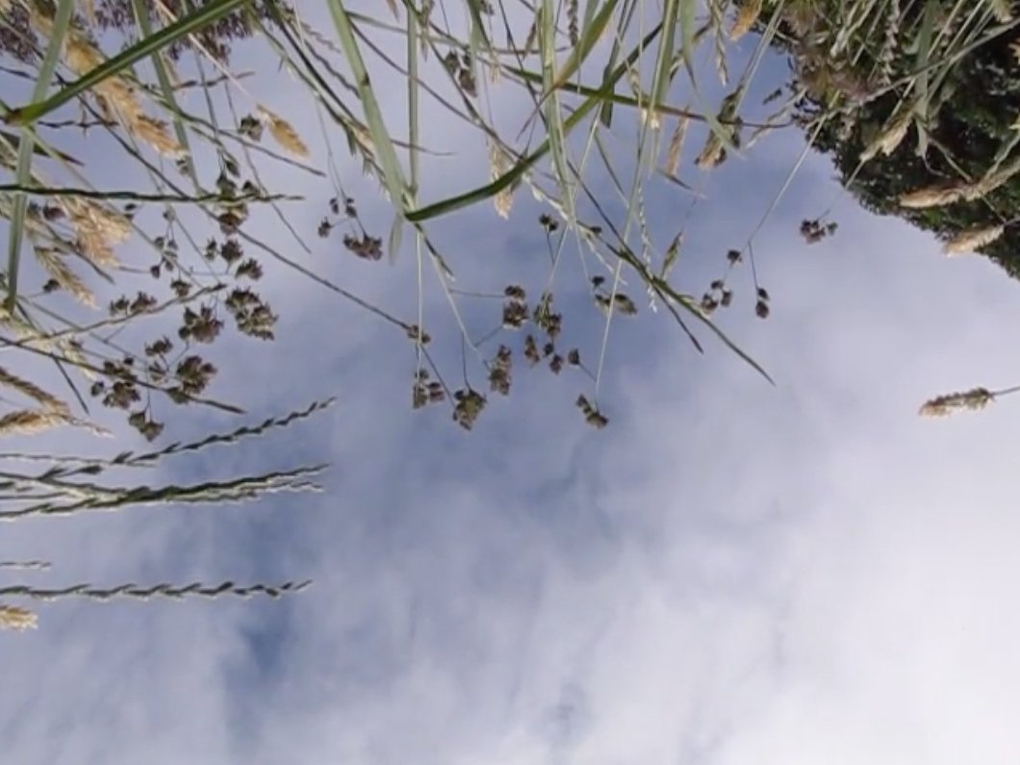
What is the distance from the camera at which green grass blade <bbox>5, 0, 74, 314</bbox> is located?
2.49ft

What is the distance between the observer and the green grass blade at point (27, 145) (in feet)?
2.49

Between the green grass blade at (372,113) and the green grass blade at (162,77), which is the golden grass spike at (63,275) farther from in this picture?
the green grass blade at (372,113)

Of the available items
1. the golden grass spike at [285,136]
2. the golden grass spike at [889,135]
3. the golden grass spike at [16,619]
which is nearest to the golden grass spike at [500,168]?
the golden grass spike at [285,136]

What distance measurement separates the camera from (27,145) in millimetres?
892

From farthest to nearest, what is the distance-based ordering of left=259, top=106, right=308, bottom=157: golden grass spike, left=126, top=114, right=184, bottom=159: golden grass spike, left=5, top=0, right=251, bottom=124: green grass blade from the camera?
left=259, top=106, right=308, bottom=157: golden grass spike → left=126, top=114, right=184, bottom=159: golden grass spike → left=5, top=0, right=251, bottom=124: green grass blade

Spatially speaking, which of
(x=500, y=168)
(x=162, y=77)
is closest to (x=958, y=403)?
(x=500, y=168)

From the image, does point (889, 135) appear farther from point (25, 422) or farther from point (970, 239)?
point (25, 422)

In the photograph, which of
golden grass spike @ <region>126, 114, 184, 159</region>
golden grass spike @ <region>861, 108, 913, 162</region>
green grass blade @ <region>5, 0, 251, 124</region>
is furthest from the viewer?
golden grass spike @ <region>861, 108, 913, 162</region>

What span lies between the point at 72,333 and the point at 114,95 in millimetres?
365

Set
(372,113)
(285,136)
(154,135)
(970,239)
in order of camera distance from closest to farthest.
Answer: (372,113)
(154,135)
(285,136)
(970,239)

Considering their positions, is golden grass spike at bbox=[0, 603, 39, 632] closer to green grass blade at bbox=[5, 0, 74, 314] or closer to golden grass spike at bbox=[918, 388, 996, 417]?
green grass blade at bbox=[5, 0, 74, 314]

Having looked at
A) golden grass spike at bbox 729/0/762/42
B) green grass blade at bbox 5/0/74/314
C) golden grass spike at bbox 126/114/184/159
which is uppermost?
golden grass spike at bbox 729/0/762/42

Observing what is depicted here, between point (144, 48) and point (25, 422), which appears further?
point (25, 422)

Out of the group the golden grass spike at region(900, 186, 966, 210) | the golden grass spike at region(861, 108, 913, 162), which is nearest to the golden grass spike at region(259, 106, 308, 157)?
the golden grass spike at region(861, 108, 913, 162)
